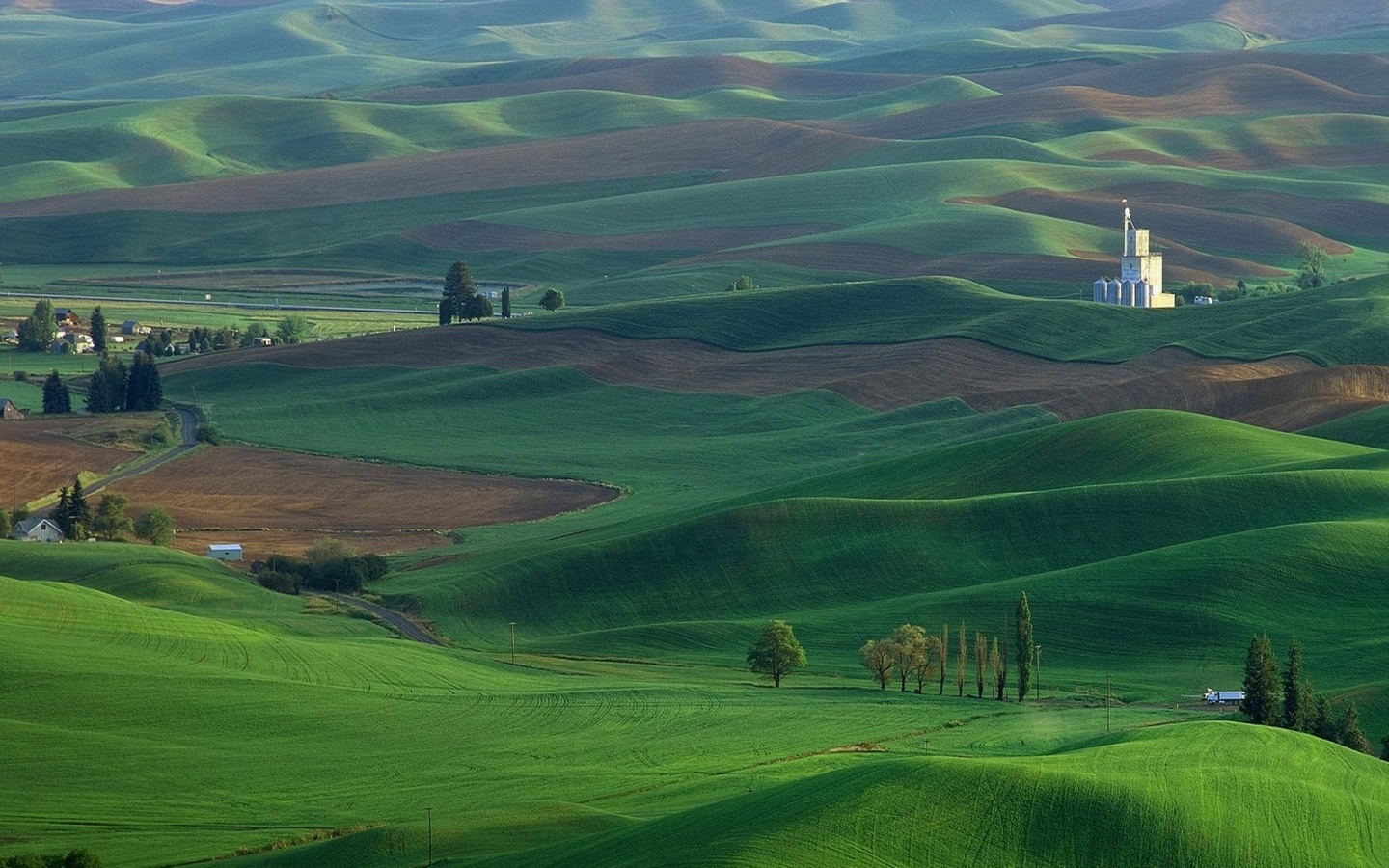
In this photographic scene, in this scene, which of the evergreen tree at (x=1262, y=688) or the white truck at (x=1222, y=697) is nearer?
the evergreen tree at (x=1262, y=688)

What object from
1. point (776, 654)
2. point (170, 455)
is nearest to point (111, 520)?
point (170, 455)

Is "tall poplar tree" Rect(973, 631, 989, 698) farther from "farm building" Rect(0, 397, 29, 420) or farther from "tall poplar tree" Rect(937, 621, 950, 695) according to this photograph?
"farm building" Rect(0, 397, 29, 420)

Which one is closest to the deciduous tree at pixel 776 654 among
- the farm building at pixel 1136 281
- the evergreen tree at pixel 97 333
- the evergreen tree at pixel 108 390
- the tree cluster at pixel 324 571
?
the tree cluster at pixel 324 571

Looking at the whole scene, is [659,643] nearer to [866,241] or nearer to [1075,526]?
[1075,526]

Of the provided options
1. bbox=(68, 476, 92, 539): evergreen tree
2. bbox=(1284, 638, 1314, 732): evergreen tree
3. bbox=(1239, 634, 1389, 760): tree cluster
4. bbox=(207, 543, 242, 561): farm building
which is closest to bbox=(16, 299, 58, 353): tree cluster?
bbox=(68, 476, 92, 539): evergreen tree

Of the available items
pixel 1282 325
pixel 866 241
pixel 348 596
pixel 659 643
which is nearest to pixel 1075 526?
pixel 659 643

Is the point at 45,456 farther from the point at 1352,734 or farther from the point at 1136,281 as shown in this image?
the point at 1136,281

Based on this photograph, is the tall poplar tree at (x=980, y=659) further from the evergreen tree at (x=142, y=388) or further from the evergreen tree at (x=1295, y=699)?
the evergreen tree at (x=142, y=388)
